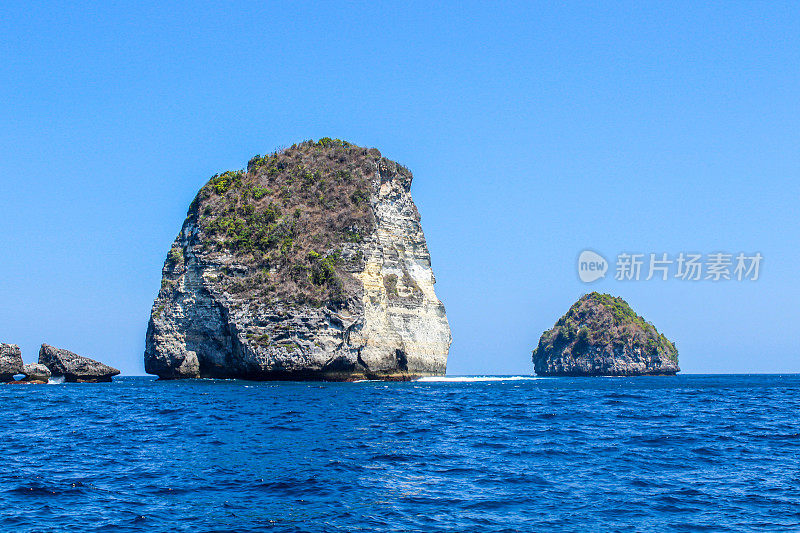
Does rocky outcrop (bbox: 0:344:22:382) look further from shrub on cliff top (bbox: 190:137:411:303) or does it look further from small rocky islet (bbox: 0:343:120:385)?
shrub on cliff top (bbox: 190:137:411:303)

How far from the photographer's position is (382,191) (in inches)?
3201

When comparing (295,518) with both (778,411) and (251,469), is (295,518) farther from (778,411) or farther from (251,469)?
(778,411)

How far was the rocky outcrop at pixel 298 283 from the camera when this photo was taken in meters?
65.6

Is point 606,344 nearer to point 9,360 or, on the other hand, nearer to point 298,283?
point 298,283

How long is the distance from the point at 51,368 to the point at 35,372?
196 inches

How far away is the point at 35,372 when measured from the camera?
65.5m

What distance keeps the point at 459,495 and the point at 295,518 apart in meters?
3.95

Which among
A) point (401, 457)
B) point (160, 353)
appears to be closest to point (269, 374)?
point (160, 353)

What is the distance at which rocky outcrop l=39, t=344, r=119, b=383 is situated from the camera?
6988cm

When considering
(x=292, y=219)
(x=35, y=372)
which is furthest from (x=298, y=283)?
(x=35, y=372)

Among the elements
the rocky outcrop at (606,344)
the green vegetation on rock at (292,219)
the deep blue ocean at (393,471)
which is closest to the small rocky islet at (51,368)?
the green vegetation on rock at (292,219)

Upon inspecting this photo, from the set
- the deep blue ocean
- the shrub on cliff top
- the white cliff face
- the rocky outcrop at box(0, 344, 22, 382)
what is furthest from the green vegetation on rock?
the deep blue ocean

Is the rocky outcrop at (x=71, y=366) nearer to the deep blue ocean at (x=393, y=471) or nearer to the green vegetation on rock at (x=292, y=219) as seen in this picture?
the green vegetation on rock at (x=292, y=219)

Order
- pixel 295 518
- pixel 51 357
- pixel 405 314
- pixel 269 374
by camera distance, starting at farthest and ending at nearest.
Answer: pixel 405 314, pixel 51 357, pixel 269 374, pixel 295 518
